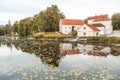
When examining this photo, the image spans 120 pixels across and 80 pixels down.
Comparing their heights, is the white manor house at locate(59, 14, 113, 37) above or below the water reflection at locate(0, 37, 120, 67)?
above

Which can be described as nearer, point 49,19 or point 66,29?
point 49,19

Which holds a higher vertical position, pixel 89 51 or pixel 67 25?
pixel 67 25

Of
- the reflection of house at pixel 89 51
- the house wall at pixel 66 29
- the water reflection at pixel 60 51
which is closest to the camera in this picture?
the water reflection at pixel 60 51

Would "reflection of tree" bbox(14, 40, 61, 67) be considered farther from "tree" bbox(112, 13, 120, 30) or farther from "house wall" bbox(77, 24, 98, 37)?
"tree" bbox(112, 13, 120, 30)

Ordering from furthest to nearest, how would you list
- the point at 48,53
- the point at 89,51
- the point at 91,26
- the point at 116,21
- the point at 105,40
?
the point at 116,21 → the point at 91,26 → the point at 105,40 → the point at 89,51 → the point at 48,53

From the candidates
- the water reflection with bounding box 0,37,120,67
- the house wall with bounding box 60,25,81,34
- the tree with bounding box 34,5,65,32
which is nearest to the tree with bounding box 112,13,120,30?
the house wall with bounding box 60,25,81,34

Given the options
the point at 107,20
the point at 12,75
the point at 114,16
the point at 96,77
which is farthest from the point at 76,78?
the point at 114,16

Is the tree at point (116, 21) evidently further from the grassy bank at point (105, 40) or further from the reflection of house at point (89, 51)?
the reflection of house at point (89, 51)

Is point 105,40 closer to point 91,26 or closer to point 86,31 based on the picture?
point 86,31

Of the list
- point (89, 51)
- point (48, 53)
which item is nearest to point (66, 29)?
point (89, 51)

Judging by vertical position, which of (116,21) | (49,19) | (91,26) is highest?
(49,19)

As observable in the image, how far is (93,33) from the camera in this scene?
62156 millimetres

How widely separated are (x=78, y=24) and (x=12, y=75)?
65.6 m

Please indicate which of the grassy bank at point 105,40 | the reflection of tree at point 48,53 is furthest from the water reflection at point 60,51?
the grassy bank at point 105,40
